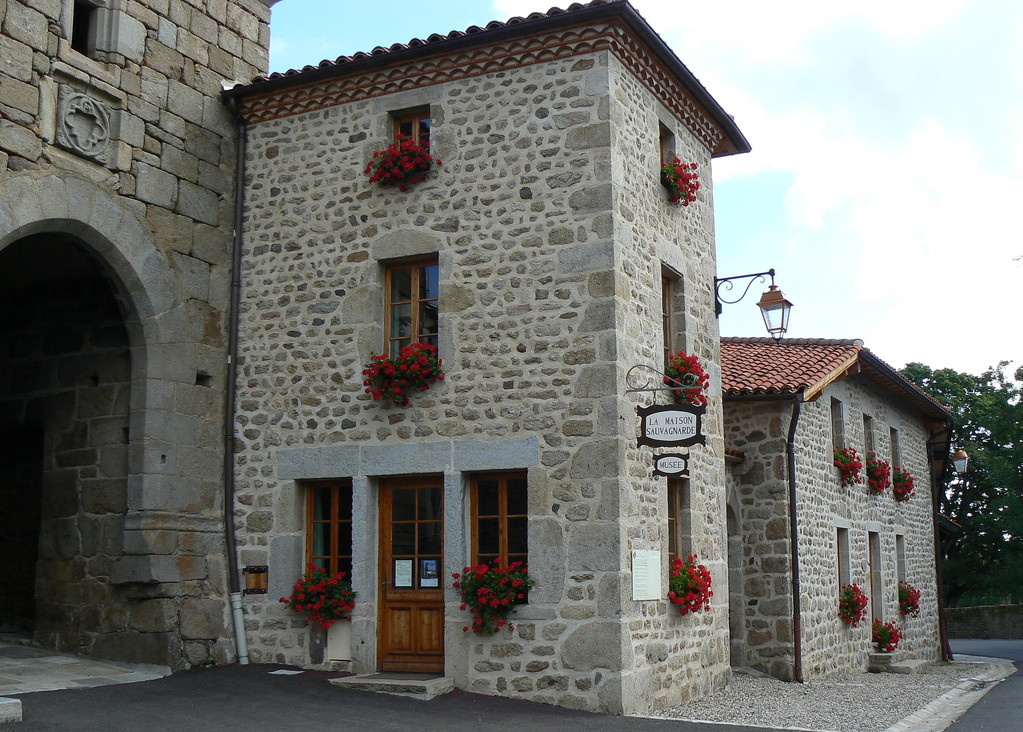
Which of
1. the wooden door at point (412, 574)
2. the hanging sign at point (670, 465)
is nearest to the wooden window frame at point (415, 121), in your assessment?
the wooden door at point (412, 574)

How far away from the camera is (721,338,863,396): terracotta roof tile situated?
13.1 meters

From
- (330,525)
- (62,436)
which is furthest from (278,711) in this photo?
(62,436)

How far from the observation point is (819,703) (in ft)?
33.6

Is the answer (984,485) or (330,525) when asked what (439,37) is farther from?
(984,485)

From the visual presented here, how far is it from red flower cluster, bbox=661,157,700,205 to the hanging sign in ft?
9.33

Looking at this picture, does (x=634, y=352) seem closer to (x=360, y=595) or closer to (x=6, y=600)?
(x=360, y=595)

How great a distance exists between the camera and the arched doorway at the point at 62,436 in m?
9.98

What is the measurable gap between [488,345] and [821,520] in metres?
6.53

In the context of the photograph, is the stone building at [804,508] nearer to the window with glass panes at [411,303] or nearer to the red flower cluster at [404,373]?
the window with glass panes at [411,303]

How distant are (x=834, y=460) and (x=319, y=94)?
8.60m

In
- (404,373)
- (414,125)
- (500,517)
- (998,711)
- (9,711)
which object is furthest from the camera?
(998,711)

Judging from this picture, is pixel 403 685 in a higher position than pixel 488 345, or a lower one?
lower

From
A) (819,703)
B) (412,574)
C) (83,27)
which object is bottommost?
(819,703)

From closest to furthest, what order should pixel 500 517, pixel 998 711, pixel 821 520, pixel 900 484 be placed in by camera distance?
pixel 500 517 < pixel 998 711 < pixel 821 520 < pixel 900 484
